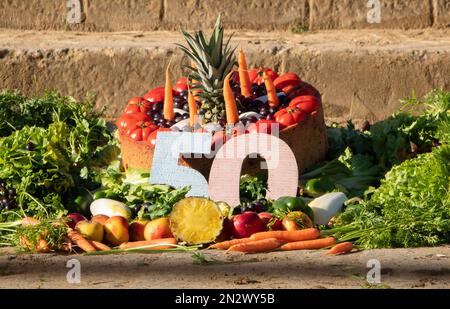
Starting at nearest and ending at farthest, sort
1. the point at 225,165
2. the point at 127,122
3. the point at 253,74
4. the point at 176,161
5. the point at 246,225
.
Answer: the point at 246,225
the point at 225,165
the point at 176,161
the point at 127,122
the point at 253,74

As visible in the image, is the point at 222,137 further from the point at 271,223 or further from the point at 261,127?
the point at 271,223

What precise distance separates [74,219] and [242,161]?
1266mm

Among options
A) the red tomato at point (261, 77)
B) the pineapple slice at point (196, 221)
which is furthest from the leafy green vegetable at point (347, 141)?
the pineapple slice at point (196, 221)

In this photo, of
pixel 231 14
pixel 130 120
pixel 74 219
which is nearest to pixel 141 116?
pixel 130 120

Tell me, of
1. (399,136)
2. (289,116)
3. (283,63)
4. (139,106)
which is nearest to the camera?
(289,116)

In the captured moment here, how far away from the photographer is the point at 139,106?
30.9 feet

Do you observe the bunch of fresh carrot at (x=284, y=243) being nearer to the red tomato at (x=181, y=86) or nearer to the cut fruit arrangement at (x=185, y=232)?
the cut fruit arrangement at (x=185, y=232)

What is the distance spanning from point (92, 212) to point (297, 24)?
3572mm

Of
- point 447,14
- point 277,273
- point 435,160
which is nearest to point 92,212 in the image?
point 277,273

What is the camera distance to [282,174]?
8.49 meters

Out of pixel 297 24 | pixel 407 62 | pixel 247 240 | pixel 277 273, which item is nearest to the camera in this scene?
pixel 277 273

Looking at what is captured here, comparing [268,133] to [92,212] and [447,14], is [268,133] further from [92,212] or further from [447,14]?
[447,14]

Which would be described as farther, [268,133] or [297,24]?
[297,24]

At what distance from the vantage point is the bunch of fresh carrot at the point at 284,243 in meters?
7.47
